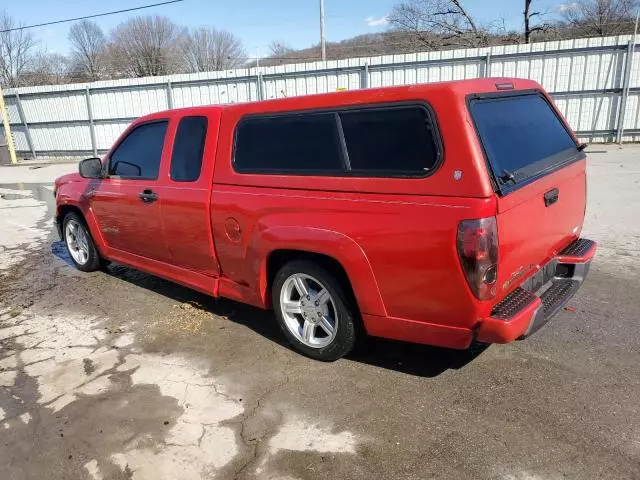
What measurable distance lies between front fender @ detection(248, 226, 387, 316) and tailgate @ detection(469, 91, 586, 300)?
0.74 m

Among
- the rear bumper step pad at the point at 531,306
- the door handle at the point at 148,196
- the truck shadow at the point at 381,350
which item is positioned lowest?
the truck shadow at the point at 381,350

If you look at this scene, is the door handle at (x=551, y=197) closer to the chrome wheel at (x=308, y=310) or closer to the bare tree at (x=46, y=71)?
the chrome wheel at (x=308, y=310)

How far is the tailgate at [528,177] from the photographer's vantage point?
278cm

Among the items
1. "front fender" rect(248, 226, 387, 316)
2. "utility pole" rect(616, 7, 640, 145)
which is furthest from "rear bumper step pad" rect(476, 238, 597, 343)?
"utility pole" rect(616, 7, 640, 145)

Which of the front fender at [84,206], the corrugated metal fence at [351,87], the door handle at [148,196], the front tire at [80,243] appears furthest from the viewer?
the corrugated metal fence at [351,87]

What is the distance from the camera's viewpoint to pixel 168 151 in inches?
172

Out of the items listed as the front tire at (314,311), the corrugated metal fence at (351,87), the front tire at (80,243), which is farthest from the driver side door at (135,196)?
the corrugated metal fence at (351,87)

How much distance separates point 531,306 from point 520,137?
1.11m

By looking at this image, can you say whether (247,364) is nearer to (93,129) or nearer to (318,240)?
(318,240)

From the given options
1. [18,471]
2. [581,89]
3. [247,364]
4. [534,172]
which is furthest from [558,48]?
[18,471]

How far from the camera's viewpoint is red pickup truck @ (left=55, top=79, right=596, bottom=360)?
108 inches

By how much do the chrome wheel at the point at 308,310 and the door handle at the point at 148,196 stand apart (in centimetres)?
159

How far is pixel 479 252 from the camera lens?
262 centimetres

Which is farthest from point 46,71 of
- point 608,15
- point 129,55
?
point 608,15
